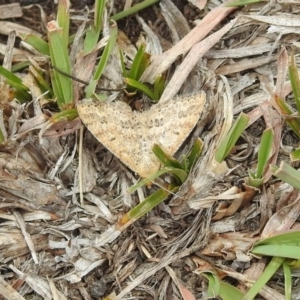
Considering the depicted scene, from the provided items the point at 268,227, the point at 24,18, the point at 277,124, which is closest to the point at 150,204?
the point at 268,227

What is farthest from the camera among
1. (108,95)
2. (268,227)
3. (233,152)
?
(108,95)

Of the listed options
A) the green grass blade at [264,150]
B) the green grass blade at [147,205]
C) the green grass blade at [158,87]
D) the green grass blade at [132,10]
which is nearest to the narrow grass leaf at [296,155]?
the green grass blade at [264,150]

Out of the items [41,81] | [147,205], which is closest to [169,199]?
[147,205]

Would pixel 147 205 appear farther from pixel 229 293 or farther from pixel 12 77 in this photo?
pixel 12 77

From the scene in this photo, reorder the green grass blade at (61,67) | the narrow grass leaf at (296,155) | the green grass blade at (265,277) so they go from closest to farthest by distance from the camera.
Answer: the green grass blade at (265,277), the narrow grass leaf at (296,155), the green grass blade at (61,67)

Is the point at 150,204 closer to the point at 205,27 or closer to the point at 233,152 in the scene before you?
the point at 233,152

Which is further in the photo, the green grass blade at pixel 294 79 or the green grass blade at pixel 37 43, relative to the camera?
the green grass blade at pixel 37 43

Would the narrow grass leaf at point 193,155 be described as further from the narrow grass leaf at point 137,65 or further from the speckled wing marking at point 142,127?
the narrow grass leaf at point 137,65
